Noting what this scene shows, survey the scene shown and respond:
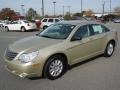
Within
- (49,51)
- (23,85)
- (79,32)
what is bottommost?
(23,85)

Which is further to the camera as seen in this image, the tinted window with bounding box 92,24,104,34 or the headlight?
the tinted window with bounding box 92,24,104,34

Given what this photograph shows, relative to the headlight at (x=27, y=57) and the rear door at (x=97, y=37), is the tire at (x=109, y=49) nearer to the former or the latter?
the rear door at (x=97, y=37)

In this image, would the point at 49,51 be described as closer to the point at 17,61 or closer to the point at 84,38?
the point at 17,61

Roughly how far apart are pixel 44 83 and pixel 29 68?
592 millimetres

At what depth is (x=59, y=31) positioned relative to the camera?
6.72m

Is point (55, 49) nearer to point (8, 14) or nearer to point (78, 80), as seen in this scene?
point (78, 80)

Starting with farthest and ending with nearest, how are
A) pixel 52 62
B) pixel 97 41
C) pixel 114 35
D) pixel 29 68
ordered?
pixel 114 35
pixel 97 41
pixel 52 62
pixel 29 68

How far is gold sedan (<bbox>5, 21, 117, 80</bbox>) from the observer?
210 inches

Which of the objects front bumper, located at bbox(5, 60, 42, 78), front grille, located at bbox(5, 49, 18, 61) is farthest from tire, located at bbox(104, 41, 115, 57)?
front grille, located at bbox(5, 49, 18, 61)

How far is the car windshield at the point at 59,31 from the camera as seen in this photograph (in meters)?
6.40

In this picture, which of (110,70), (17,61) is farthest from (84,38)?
(17,61)

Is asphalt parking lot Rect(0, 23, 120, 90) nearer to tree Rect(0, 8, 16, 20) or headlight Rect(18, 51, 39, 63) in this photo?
headlight Rect(18, 51, 39, 63)

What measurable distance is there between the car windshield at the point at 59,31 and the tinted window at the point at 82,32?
22 cm

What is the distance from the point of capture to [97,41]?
7.23m
